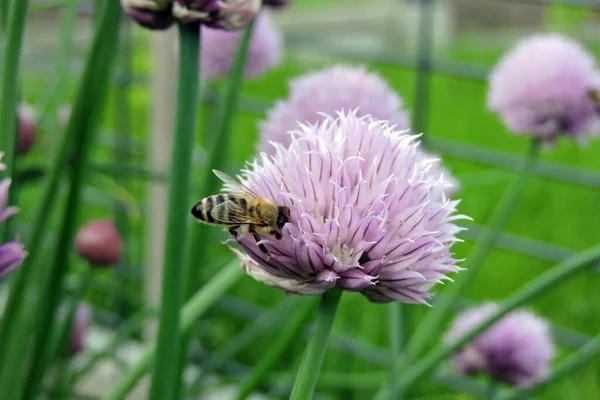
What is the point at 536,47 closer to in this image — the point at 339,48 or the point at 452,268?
the point at 452,268

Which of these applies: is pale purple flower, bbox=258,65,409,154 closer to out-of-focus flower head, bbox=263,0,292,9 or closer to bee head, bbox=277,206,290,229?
out-of-focus flower head, bbox=263,0,292,9

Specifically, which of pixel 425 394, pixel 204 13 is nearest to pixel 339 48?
pixel 425 394

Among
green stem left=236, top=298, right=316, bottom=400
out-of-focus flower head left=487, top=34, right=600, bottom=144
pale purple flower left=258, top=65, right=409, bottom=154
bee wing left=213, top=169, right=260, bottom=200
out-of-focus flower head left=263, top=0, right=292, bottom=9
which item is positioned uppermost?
out-of-focus flower head left=487, top=34, right=600, bottom=144

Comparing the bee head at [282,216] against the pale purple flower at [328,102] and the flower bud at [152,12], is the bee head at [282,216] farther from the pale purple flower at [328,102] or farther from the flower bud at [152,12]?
the pale purple flower at [328,102]

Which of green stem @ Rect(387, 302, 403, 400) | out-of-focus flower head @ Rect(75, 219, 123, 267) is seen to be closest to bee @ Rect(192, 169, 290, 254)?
green stem @ Rect(387, 302, 403, 400)

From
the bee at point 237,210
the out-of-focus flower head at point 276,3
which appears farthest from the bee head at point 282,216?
the out-of-focus flower head at point 276,3

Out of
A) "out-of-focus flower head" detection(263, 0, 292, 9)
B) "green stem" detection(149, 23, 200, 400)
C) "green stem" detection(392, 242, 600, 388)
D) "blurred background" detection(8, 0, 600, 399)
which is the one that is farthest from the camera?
"blurred background" detection(8, 0, 600, 399)

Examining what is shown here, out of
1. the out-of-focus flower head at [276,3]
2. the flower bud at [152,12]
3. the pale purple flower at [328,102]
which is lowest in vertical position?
the flower bud at [152,12]
